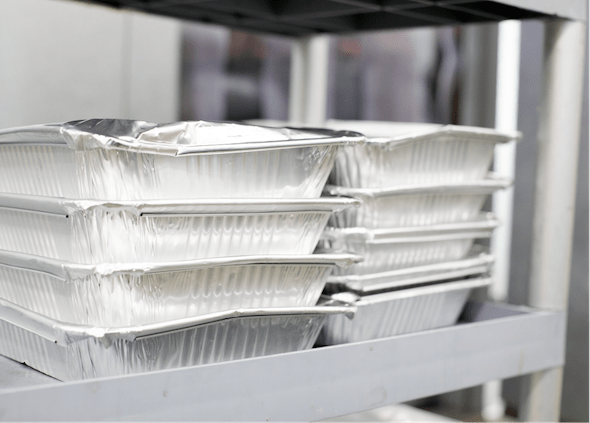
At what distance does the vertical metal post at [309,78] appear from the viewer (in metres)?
1.56

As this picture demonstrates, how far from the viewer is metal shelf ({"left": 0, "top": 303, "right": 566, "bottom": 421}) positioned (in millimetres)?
637

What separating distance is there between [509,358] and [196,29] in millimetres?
1280

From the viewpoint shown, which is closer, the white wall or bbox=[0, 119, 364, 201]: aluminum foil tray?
bbox=[0, 119, 364, 201]: aluminum foil tray

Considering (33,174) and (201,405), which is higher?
(33,174)

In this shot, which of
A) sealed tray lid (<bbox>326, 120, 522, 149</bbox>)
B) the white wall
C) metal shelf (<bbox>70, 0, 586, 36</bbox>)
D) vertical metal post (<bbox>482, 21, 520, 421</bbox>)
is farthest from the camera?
vertical metal post (<bbox>482, 21, 520, 421</bbox>)

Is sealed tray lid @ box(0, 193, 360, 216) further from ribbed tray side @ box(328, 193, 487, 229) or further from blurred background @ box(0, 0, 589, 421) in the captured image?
blurred background @ box(0, 0, 589, 421)

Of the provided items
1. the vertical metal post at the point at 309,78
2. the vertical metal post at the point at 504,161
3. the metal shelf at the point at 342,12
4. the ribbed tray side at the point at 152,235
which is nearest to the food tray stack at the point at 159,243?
the ribbed tray side at the point at 152,235

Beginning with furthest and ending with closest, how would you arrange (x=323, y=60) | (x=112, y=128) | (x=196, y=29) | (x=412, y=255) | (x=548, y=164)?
(x=196, y=29)
(x=323, y=60)
(x=548, y=164)
(x=412, y=255)
(x=112, y=128)

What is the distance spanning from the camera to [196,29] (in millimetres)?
1828

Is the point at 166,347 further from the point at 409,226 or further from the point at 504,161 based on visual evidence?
the point at 504,161

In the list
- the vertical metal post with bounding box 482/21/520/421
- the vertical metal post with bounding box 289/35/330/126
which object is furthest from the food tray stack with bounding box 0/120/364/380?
the vertical metal post with bounding box 482/21/520/421

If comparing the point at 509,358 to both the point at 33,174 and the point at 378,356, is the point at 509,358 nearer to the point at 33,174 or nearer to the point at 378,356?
the point at 378,356

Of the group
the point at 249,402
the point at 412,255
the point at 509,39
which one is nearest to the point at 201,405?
the point at 249,402

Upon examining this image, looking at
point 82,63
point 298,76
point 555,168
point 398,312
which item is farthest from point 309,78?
point 398,312
